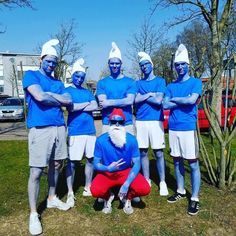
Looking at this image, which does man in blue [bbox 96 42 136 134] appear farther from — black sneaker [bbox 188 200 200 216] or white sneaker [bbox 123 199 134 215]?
black sneaker [bbox 188 200 200 216]

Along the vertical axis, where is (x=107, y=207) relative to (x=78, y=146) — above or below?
below

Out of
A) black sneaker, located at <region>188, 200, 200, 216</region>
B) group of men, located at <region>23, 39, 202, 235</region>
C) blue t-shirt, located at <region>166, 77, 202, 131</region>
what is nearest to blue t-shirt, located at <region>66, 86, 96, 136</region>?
group of men, located at <region>23, 39, 202, 235</region>

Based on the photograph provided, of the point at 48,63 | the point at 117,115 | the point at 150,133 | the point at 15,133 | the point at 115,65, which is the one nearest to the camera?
the point at 48,63

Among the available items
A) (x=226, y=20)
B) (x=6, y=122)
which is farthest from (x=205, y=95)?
(x=6, y=122)

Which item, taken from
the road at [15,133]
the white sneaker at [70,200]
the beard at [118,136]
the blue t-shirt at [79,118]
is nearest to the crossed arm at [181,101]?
the beard at [118,136]

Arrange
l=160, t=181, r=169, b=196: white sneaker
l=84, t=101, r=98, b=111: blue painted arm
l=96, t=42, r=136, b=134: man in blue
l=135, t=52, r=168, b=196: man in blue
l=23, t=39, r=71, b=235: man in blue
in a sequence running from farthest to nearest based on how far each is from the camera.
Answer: l=160, t=181, r=169, b=196: white sneaker → l=135, t=52, r=168, b=196: man in blue → l=84, t=101, r=98, b=111: blue painted arm → l=96, t=42, r=136, b=134: man in blue → l=23, t=39, r=71, b=235: man in blue

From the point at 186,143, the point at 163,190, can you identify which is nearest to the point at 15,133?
the point at 163,190

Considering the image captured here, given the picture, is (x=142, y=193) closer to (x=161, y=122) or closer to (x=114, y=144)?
(x=114, y=144)

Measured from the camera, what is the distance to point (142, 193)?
177 inches

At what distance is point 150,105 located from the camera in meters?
5.03

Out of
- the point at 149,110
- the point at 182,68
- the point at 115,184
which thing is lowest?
the point at 115,184

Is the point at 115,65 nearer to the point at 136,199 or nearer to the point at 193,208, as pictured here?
the point at 136,199

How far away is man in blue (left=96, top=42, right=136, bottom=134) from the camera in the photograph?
4.80 m

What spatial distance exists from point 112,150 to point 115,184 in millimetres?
519
